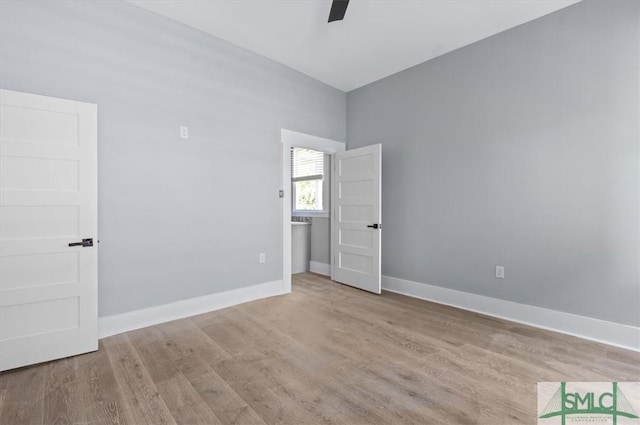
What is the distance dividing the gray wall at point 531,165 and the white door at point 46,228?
348 centimetres

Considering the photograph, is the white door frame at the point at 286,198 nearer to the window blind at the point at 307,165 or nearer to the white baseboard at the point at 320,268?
the white baseboard at the point at 320,268

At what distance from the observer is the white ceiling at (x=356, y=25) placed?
282cm

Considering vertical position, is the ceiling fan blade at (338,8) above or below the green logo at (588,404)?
above

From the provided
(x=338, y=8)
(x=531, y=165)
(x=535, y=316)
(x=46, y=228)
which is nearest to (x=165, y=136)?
(x=46, y=228)

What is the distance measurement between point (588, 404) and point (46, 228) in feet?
12.7

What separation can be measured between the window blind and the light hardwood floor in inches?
123

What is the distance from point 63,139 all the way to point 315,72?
3.04m

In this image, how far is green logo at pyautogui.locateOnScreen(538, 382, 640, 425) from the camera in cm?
171

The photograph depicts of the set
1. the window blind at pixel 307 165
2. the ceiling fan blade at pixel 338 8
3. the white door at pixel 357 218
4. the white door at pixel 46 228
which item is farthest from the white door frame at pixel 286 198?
the white door at pixel 46 228

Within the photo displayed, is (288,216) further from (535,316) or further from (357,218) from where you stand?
(535,316)

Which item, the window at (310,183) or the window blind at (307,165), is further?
the window blind at (307,165)

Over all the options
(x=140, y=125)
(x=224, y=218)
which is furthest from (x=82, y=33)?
(x=224, y=218)

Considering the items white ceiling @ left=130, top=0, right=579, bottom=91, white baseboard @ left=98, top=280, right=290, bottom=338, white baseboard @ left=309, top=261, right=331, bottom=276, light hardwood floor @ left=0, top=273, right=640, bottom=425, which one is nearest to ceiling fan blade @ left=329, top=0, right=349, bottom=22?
white ceiling @ left=130, top=0, right=579, bottom=91

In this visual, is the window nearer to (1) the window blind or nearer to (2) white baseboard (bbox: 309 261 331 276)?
(1) the window blind
